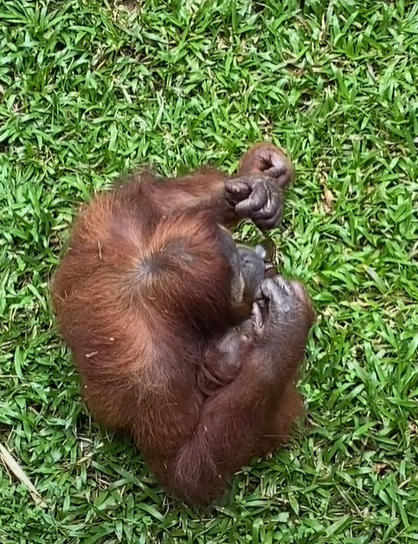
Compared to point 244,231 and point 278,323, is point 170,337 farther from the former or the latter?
point 244,231

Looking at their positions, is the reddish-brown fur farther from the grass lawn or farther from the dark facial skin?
the grass lawn

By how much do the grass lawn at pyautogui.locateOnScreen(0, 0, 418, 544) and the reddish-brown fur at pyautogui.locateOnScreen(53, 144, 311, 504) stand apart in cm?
19

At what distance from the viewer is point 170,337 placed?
11.1 feet

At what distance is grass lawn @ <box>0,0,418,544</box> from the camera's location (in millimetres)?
3740

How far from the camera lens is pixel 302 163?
159 inches

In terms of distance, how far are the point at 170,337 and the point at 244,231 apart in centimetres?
71

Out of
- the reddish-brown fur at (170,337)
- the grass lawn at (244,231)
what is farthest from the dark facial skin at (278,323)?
the grass lawn at (244,231)

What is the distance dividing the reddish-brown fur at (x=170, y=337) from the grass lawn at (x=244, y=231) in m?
0.19

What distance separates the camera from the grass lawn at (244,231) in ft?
12.3

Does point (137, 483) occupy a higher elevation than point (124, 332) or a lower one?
lower

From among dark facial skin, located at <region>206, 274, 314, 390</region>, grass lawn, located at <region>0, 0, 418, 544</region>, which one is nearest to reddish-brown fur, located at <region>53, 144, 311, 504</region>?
dark facial skin, located at <region>206, 274, 314, 390</region>

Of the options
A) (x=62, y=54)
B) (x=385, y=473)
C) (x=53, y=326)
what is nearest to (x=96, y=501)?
(x=53, y=326)

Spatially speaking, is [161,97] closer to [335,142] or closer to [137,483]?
[335,142]

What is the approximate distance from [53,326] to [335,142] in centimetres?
109
